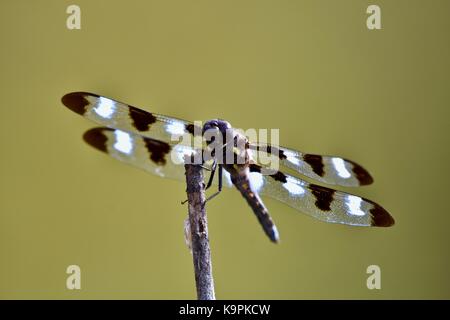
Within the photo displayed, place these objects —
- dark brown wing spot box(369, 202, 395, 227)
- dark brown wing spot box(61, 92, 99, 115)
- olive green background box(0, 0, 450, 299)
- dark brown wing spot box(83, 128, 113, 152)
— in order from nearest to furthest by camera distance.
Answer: dark brown wing spot box(369, 202, 395, 227) → dark brown wing spot box(61, 92, 99, 115) → dark brown wing spot box(83, 128, 113, 152) → olive green background box(0, 0, 450, 299)

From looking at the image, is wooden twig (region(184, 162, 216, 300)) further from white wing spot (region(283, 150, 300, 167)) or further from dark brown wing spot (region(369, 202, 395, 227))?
dark brown wing spot (region(369, 202, 395, 227))

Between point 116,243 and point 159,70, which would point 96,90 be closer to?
point 159,70

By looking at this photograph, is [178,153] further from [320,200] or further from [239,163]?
[320,200]

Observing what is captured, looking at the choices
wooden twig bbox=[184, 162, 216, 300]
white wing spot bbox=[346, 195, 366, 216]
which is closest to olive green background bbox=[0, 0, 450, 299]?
white wing spot bbox=[346, 195, 366, 216]

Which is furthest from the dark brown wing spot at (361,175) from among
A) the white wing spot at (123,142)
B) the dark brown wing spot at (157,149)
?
the white wing spot at (123,142)

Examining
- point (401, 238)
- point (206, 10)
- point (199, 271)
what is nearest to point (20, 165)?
point (206, 10)

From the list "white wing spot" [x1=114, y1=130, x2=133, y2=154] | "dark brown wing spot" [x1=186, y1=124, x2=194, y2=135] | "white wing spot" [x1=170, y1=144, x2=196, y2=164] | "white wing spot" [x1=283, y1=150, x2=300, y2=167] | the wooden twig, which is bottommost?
the wooden twig
